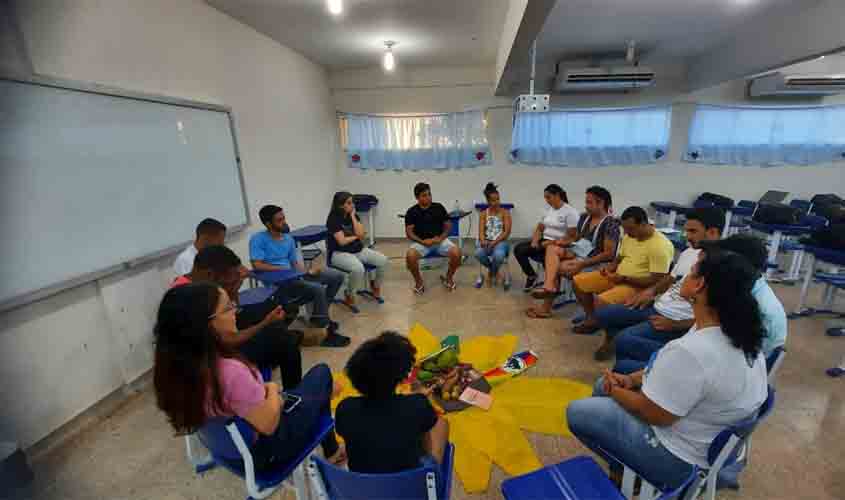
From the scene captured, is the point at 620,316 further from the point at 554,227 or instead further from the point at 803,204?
the point at 803,204

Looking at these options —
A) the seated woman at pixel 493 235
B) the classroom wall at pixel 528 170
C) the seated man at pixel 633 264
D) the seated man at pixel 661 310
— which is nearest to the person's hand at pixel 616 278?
the seated man at pixel 633 264

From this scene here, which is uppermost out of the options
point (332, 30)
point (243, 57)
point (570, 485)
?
point (332, 30)

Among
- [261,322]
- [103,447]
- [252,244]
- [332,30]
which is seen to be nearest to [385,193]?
[332,30]

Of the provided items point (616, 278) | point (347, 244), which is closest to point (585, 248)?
point (616, 278)

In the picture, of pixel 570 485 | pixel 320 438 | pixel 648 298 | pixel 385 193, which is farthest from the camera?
pixel 385 193

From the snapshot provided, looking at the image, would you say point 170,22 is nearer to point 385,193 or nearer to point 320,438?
point 320,438

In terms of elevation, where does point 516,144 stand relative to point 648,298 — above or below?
above

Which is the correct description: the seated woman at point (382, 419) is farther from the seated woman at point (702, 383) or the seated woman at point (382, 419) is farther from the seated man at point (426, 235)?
the seated man at point (426, 235)

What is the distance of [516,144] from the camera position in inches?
215

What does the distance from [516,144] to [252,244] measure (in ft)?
13.4

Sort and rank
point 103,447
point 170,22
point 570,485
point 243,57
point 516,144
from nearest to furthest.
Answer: point 570,485, point 103,447, point 170,22, point 243,57, point 516,144

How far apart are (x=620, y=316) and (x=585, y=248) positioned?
103 cm

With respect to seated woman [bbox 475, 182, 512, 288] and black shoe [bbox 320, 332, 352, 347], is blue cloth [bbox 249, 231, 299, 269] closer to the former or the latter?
black shoe [bbox 320, 332, 352, 347]

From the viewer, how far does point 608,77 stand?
4.47 metres
